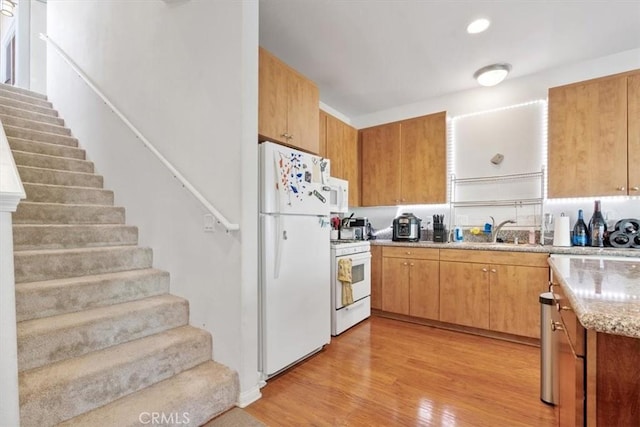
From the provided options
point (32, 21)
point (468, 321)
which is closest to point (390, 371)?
point (468, 321)

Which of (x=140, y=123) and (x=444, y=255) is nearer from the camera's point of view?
(x=140, y=123)

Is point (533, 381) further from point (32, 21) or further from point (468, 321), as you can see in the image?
point (32, 21)

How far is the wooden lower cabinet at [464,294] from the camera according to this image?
2859mm

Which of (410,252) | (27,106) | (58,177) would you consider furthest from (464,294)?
(27,106)

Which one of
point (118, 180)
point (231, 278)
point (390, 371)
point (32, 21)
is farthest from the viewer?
point (32, 21)

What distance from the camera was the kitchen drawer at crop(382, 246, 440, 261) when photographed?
315 centimetres

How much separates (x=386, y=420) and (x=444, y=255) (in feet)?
6.13

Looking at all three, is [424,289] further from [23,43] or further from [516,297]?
[23,43]

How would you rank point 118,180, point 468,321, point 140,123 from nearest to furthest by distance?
1. point 140,123
2. point 118,180
3. point 468,321

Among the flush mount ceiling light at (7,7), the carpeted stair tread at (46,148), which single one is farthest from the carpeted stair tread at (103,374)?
the flush mount ceiling light at (7,7)

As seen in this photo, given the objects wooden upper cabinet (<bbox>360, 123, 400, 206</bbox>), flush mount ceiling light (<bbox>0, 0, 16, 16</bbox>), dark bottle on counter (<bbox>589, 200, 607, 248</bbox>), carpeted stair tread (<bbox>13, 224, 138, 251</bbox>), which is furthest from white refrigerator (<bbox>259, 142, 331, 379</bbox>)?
flush mount ceiling light (<bbox>0, 0, 16, 16</bbox>)

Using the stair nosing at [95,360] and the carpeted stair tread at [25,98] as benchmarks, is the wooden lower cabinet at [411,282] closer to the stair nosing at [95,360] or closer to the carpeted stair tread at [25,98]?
the stair nosing at [95,360]

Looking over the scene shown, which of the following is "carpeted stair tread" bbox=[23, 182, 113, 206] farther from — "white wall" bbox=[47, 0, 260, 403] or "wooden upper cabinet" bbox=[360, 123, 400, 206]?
"wooden upper cabinet" bbox=[360, 123, 400, 206]

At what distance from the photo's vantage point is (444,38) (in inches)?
99.6
